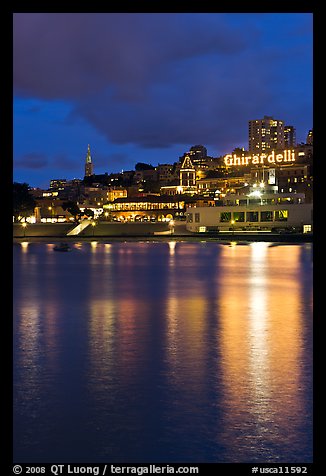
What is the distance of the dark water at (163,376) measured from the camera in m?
10.7

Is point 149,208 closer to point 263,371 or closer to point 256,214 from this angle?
point 256,214

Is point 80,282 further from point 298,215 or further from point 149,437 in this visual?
point 298,215

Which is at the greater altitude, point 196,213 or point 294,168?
point 294,168

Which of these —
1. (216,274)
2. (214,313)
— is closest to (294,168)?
(216,274)

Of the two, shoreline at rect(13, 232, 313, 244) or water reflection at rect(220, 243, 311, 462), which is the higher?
shoreline at rect(13, 232, 313, 244)

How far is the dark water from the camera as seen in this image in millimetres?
10719

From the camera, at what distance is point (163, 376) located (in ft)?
50.0

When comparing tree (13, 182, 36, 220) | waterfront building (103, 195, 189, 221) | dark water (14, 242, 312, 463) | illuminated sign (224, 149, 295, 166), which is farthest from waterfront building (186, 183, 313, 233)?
dark water (14, 242, 312, 463)

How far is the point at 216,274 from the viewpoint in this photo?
42.6m

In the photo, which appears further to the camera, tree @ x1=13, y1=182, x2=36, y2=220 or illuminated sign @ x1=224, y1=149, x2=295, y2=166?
illuminated sign @ x1=224, y1=149, x2=295, y2=166

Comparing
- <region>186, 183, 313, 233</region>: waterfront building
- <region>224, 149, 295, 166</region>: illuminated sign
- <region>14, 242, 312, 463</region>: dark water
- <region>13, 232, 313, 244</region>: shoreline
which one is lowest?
<region>14, 242, 312, 463</region>: dark water

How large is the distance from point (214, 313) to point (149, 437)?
14.8 m

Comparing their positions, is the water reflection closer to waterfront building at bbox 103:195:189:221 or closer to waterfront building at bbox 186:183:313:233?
waterfront building at bbox 186:183:313:233

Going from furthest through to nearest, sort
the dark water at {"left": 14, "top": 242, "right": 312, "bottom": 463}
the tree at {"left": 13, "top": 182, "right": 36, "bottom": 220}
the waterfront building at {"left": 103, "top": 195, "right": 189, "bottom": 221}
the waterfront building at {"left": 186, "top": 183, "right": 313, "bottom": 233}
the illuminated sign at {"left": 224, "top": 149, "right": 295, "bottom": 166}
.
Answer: the illuminated sign at {"left": 224, "top": 149, "right": 295, "bottom": 166}, the waterfront building at {"left": 103, "top": 195, "right": 189, "bottom": 221}, the tree at {"left": 13, "top": 182, "right": 36, "bottom": 220}, the waterfront building at {"left": 186, "top": 183, "right": 313, "bottom": 233}, the dark water at {"left": 14, "top": 242, "right": 312, "bottom": 463}
